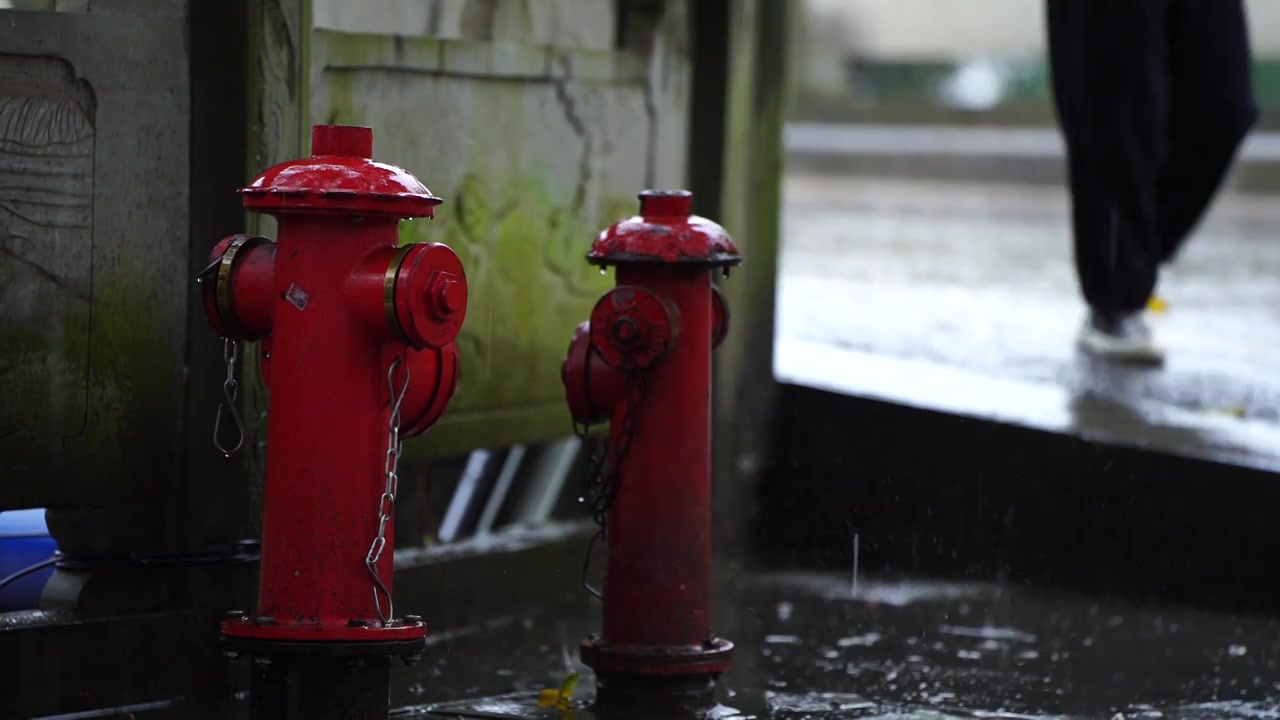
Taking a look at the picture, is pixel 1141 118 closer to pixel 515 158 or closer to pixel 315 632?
pixel 515 158

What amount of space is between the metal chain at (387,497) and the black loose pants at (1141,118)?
3.71 m

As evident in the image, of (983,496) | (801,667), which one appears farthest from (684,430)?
(983,496)

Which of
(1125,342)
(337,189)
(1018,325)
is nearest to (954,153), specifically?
(1018,325)

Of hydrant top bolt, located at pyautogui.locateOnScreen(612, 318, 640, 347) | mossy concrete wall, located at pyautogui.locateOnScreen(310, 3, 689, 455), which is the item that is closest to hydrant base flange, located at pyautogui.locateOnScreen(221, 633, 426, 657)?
hydrant top bolt, located at pyautogui.locateOnScreen(612, 318, 640, 347)

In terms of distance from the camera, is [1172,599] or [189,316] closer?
[189,316]

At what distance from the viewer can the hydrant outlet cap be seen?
313 cm

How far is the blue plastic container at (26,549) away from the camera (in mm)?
4055

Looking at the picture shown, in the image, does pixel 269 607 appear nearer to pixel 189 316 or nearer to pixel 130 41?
pixel 189 316

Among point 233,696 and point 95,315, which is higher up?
point 95,315

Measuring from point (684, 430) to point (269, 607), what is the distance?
3.09ft

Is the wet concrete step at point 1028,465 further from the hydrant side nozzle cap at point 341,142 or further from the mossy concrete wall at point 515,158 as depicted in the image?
the hydrant side nozzle cap at point 341,142

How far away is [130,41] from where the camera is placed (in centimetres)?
389

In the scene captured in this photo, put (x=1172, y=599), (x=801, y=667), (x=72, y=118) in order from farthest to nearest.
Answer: (x=1172, y=599) < (x=801, y=667) < (x=72, y=118)

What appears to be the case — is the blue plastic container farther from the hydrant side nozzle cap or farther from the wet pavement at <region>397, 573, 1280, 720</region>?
the hydrant side nozzle cap
